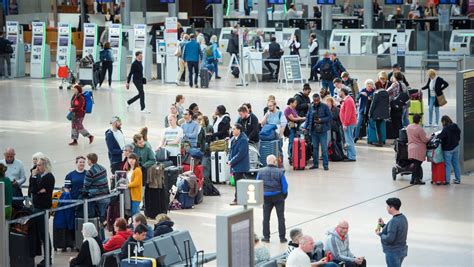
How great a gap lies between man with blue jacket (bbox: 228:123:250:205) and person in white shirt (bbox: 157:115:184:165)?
1.32 metres

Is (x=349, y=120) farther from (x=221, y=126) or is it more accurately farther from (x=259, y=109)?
(x=259, y=109)

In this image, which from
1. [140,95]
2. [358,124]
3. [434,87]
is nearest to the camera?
[358,124]

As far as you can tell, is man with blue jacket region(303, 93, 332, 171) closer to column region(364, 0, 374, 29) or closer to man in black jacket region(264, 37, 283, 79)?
man in black jacket region(264, 37, 283, 79)

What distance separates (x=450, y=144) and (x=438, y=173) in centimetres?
62

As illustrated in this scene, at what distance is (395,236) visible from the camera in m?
14.3

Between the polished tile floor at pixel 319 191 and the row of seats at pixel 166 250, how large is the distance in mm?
1795

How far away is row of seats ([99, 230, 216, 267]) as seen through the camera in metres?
13.7

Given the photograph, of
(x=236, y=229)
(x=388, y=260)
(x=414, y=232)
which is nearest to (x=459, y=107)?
(x=414, y=232)

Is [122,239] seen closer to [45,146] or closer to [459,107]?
[459,107]

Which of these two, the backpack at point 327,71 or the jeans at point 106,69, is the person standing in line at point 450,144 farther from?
the jeans at point 106,69

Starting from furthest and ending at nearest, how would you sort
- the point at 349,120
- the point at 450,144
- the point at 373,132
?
the point at 373,132 → the point at 349,120 → the point at 450,144

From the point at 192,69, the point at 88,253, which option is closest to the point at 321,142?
the point at 88,253

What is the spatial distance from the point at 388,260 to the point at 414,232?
2805mm

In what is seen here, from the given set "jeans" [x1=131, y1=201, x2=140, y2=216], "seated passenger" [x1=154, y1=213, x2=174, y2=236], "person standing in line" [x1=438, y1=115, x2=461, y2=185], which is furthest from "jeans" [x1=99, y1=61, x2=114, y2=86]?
"seated passenger" [x1=154, y1=213, x2=174, y2=236]
